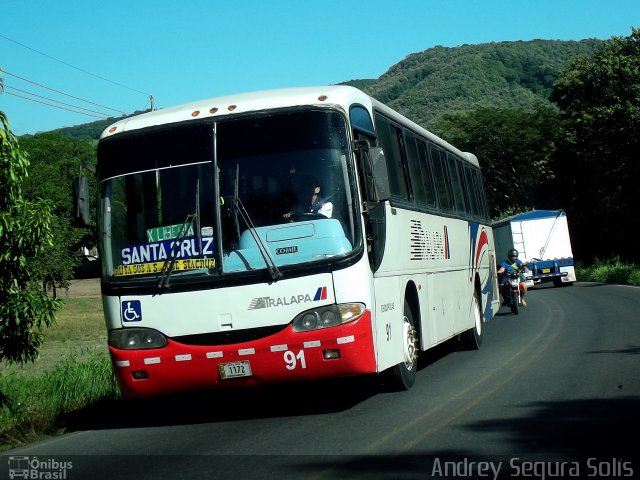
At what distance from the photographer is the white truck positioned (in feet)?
141

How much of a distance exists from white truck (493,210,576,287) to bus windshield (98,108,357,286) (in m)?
33.7

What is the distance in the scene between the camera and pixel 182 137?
10.4 metres

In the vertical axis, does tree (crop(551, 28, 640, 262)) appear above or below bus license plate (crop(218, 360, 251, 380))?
above

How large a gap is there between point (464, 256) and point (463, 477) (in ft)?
33.5

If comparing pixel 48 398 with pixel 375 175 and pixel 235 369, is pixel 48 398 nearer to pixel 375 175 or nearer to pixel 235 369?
pixel 235 369

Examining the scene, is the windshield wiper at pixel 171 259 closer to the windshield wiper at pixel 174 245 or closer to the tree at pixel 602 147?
the windshield wiper at pixel 174 245

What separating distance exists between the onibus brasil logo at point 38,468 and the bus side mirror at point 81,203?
2.61 m

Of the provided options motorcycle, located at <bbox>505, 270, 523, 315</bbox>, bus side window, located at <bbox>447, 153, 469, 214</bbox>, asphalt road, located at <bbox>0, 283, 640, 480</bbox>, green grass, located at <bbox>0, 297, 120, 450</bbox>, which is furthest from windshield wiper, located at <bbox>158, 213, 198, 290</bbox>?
motorcycle, located at <bbox>505, 270, 523, 315</bbox>

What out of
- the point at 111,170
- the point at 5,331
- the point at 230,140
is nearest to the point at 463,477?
the point at 230,140

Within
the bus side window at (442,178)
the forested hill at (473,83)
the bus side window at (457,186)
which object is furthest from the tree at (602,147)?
the forested hill at (473,83)

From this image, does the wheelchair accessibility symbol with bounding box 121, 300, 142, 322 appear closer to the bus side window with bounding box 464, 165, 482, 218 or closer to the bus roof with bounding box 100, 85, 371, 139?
the bus roof with bounding box 100, 85, 371, 139

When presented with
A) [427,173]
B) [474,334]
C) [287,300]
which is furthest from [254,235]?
[474,334]

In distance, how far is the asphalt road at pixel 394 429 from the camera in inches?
295

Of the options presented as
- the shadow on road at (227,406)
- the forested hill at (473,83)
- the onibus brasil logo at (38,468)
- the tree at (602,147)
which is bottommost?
the onibus brasil logo at (38,468)
